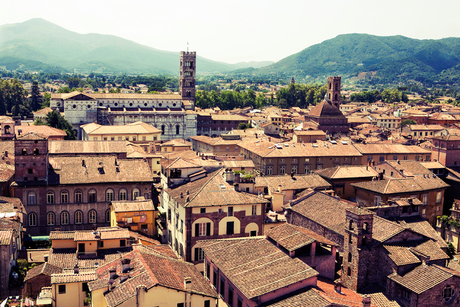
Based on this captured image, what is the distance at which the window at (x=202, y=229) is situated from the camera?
134 feet

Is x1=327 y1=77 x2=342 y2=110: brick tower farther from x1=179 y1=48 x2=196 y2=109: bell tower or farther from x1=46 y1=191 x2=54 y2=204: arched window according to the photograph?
x1=46 y1=191 x2=54 y2=204: arched window

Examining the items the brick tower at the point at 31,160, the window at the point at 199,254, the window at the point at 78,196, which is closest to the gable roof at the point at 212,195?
the window at the point at 199,254

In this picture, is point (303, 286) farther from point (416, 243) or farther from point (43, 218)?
point (43, 218)

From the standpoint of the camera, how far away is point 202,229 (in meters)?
41.1

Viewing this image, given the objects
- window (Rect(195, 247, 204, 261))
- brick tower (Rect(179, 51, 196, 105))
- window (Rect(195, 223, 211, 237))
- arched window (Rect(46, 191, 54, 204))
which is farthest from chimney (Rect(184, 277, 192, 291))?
brick tower (Rect(179, 51, 196, 105))

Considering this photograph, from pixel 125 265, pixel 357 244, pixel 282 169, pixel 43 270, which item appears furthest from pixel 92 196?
pixel 282 169

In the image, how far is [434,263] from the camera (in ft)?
121

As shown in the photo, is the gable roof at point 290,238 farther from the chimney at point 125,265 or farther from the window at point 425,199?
the window at point 425,199

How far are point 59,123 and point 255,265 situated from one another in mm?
83549

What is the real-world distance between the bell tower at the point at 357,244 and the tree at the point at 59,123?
79.2 m

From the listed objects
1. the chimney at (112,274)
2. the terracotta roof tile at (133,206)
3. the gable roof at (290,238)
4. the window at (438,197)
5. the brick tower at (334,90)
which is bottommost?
the window at (438,197)

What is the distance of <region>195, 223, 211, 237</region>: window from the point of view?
41.0 metres

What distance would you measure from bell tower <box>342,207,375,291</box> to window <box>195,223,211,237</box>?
12.3 m

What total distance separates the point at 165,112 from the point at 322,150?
56.5m
